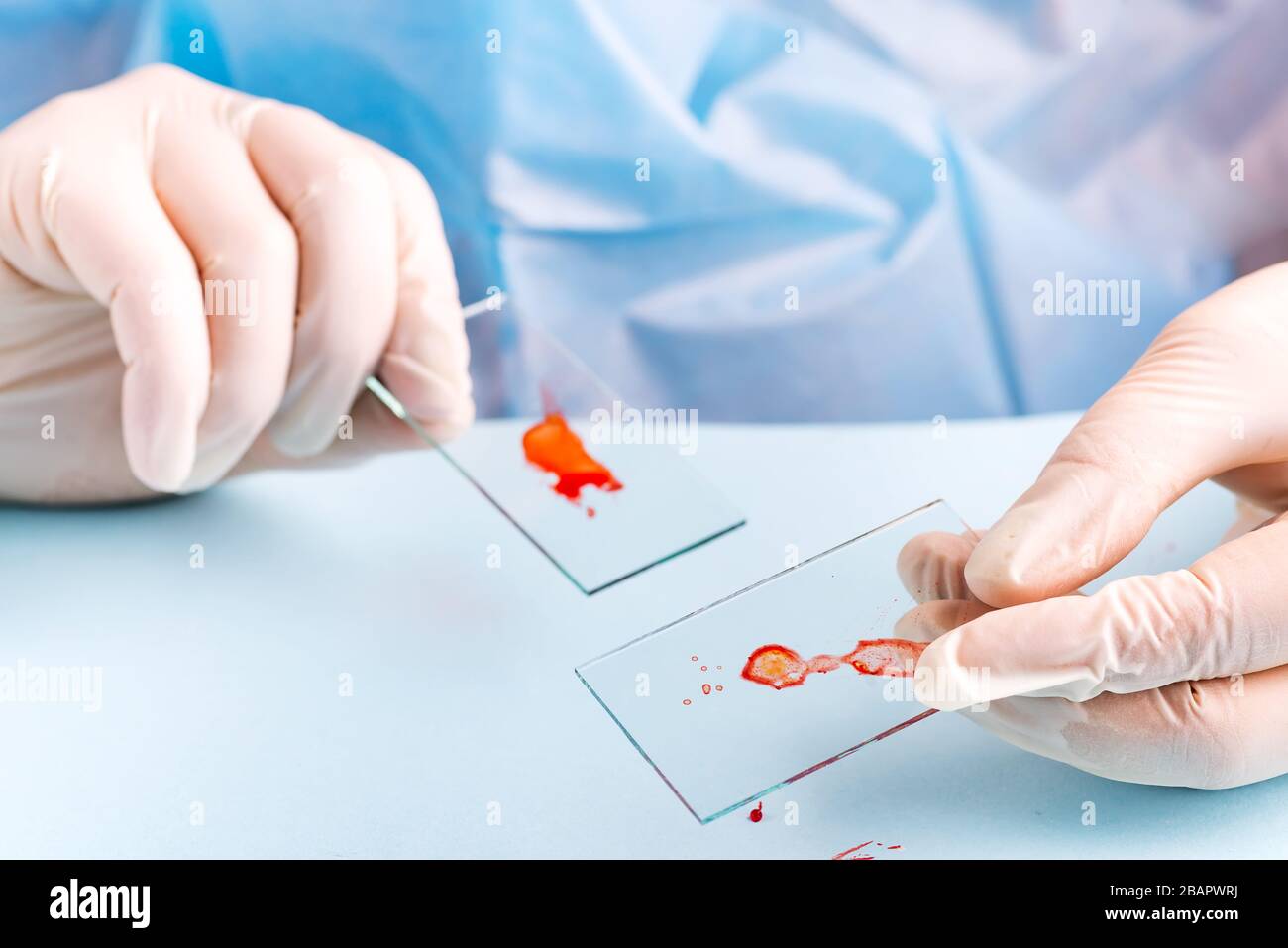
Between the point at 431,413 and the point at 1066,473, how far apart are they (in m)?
0.65

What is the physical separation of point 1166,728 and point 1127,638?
101 millimetres

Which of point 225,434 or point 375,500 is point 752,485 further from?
point 225,434

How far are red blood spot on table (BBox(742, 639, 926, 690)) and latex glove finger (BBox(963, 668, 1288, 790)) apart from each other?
0.26 feet

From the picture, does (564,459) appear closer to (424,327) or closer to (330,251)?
(424,327)

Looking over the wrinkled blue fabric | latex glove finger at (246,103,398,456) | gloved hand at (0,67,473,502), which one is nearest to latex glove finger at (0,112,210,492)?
gloved hand at (0,67,473,502)

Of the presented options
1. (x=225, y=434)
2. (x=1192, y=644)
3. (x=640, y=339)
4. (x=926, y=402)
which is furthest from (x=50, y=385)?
(x=1192, y=644)

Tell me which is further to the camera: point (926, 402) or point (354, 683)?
point (926, 402)

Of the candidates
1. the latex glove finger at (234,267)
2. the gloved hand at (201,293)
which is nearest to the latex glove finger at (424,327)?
the gloved hand at (201,293)

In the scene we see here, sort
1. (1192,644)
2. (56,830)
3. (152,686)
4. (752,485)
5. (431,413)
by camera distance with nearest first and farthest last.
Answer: (1192,644) → (56,830) → (152,686) → (431,413) → (752,485)

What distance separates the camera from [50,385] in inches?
55.5

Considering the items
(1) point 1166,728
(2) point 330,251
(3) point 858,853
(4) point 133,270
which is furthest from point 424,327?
(1) point 1166,728

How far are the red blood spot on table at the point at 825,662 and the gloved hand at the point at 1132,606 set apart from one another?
0.02 m

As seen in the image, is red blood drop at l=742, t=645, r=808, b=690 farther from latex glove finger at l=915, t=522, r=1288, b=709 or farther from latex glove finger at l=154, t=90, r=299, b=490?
latex glove finger at l=154, t=90, r=299, b=490

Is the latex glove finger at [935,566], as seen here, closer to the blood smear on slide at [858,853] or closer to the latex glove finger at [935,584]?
the latex glove finger at [935,584]
